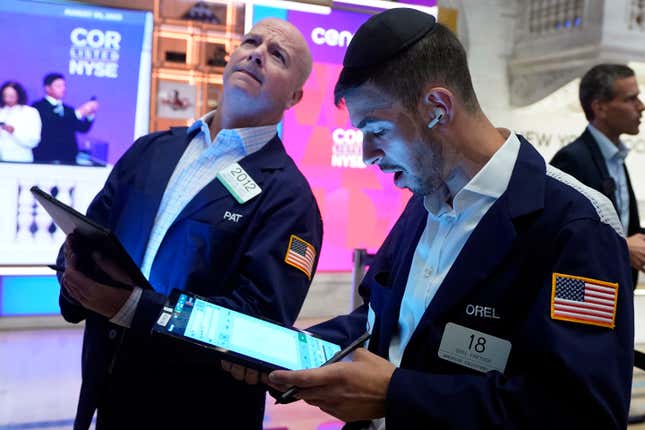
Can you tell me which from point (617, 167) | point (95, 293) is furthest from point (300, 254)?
point (617, 167)

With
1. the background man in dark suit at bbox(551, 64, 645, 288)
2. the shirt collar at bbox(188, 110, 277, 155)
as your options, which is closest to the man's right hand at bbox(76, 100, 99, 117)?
the shirt collar at bbox(188, 110, 277, 155)

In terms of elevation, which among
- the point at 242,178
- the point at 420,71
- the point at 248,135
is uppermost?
the point at 420,71

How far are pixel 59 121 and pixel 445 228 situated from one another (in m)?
3.37

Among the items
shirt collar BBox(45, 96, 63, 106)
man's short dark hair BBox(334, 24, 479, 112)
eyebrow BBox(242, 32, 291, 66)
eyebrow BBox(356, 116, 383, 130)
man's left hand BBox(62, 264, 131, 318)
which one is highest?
eyebrow BBox(242, 32, 291, 66)

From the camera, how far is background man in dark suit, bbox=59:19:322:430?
66.3 inches

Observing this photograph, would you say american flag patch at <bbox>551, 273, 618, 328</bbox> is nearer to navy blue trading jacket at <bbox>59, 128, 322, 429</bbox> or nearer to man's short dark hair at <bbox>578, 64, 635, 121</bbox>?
navy blue trading jacket at <bbox>59, 128, 322, 429</bbox>

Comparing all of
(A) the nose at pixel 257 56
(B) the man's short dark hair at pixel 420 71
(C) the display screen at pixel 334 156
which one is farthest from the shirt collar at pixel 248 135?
(C) the display screen at pixel 334 156

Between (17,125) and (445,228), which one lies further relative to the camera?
(17,125)

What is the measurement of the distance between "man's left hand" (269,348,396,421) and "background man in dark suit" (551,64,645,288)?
7.84 feet

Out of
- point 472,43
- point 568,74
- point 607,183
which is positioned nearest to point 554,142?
point 568,74

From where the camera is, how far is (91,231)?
1.39m

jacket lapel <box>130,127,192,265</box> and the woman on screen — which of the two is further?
the woman on screen

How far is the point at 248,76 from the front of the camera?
1.98 meters

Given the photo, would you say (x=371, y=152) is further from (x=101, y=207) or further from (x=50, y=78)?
(x=50, y=78)
